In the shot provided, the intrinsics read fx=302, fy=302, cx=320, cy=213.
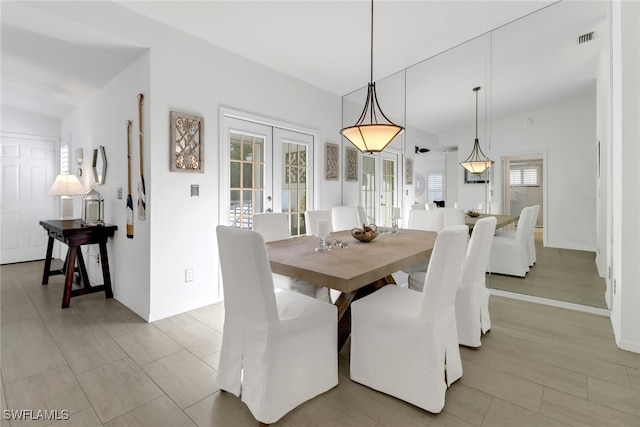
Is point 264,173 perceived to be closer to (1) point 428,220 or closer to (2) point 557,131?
(1) point 428,220

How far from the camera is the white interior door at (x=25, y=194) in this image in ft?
15.9

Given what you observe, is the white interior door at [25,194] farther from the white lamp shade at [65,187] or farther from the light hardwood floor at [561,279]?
the light hardwood floor at [561,279]

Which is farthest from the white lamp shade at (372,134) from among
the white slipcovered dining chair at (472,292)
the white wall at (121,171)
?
the white wall at (121,171)

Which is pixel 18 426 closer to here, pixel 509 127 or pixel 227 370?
pixel 227 370

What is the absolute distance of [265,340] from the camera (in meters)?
1.47

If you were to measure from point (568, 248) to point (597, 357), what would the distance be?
1401mm

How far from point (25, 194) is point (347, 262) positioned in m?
6.05

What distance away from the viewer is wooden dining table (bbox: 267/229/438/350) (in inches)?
59.1

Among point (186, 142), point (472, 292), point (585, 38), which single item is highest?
point (585, 38)

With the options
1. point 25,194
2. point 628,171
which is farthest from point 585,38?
point 25,194

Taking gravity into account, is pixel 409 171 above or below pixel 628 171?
above

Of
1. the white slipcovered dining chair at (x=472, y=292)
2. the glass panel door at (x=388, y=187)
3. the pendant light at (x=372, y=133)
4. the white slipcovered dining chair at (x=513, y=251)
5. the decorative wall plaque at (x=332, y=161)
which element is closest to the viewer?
the white slipcovered dining chair at (x=472, y=292)

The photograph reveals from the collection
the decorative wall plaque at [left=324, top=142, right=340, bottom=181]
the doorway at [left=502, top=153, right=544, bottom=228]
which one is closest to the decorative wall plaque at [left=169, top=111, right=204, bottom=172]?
the decorative wall plaque at [left=324, top=142, right=340, bottom=181]

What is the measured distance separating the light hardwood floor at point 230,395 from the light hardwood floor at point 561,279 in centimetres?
24
